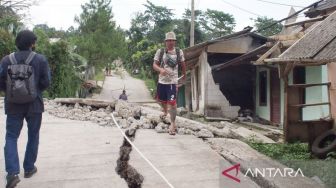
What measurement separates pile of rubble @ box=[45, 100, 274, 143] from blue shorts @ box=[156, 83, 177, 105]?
54 centimetres

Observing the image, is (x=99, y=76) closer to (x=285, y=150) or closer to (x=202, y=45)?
(x=202, y=45)

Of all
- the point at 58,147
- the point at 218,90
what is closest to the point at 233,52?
the point at 218,90

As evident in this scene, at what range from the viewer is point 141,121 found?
763cm

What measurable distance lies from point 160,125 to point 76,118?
103 inches

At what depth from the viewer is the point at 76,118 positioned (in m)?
9.02

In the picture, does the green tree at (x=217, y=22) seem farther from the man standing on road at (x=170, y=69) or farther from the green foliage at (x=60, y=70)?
the man standing on road at (x=170, y=69)

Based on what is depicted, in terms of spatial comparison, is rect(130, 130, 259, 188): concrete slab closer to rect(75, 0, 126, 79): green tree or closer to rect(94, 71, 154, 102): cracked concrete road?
rect(94, 71, 154, 102): cracked concrete road

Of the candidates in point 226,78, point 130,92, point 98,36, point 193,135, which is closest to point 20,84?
point 193,135

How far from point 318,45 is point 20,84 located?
13.0 ft

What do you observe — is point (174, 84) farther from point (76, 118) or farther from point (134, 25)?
point (134, 25)

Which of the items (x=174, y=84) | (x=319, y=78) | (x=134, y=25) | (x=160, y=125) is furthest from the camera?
(x=134, y=25)

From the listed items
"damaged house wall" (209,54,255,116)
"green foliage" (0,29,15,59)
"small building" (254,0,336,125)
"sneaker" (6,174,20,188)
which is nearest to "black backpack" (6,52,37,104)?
"sneaker" (6,174,20,188)

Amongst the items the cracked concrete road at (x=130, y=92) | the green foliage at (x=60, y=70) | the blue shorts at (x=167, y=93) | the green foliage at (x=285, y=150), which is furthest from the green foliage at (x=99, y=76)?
the green foliage at (x=285, y=150)

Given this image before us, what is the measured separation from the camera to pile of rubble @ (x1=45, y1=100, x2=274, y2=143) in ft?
22.5
